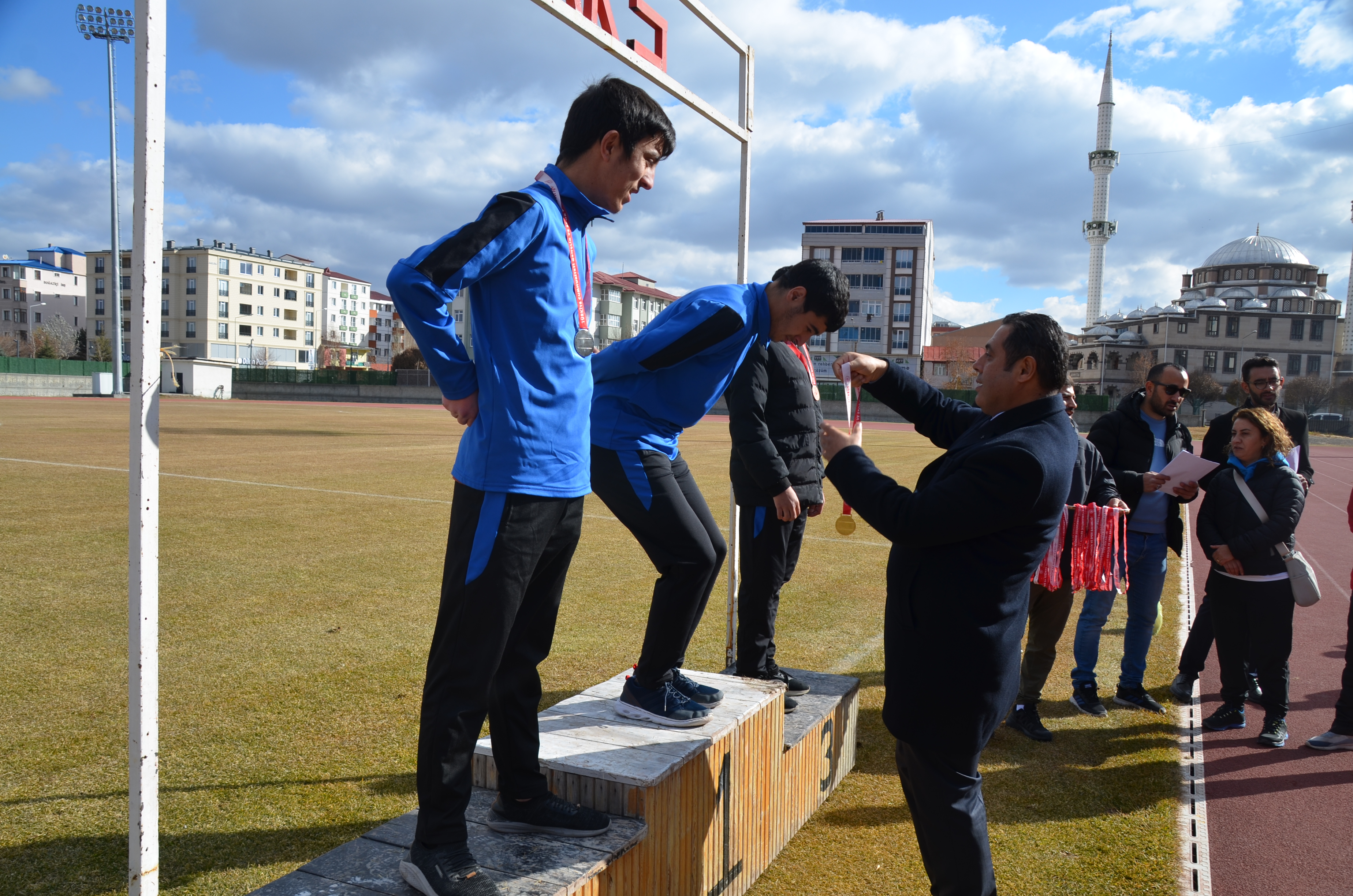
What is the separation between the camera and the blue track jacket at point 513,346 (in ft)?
6.75

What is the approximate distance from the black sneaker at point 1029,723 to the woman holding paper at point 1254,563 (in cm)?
107

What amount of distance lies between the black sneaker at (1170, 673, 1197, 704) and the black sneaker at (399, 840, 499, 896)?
4.80 meters

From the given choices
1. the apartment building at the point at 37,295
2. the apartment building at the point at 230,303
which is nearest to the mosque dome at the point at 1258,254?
the apartment building at the point at 230,303

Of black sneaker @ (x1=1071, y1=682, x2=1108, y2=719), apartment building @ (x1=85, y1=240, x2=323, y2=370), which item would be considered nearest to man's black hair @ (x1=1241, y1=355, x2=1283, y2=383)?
black sneaker @ (x1=1071, y1=682, x2=1108, y2=719)

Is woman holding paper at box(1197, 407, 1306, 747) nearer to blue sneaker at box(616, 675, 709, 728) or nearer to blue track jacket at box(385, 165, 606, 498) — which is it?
blue sneaker at box(616, 675, 709, 728)

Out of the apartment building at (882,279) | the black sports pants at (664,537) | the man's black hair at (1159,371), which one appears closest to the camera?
the black sports pants at (664,537)

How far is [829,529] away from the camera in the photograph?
11.3 meters

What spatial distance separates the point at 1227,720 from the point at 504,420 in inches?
184

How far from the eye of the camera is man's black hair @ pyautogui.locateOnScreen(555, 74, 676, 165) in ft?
7.73

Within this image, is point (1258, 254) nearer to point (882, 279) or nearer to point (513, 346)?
point (882, 279)

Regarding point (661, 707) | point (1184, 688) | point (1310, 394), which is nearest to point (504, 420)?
point (661, 707)

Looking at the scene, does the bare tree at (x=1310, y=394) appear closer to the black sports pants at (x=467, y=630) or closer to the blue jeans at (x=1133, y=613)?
the blue jeans at (x=1133, y=613)

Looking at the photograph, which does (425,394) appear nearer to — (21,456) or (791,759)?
(21,456)

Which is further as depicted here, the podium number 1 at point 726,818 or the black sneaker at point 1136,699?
the black sneaker at point 1136,699
